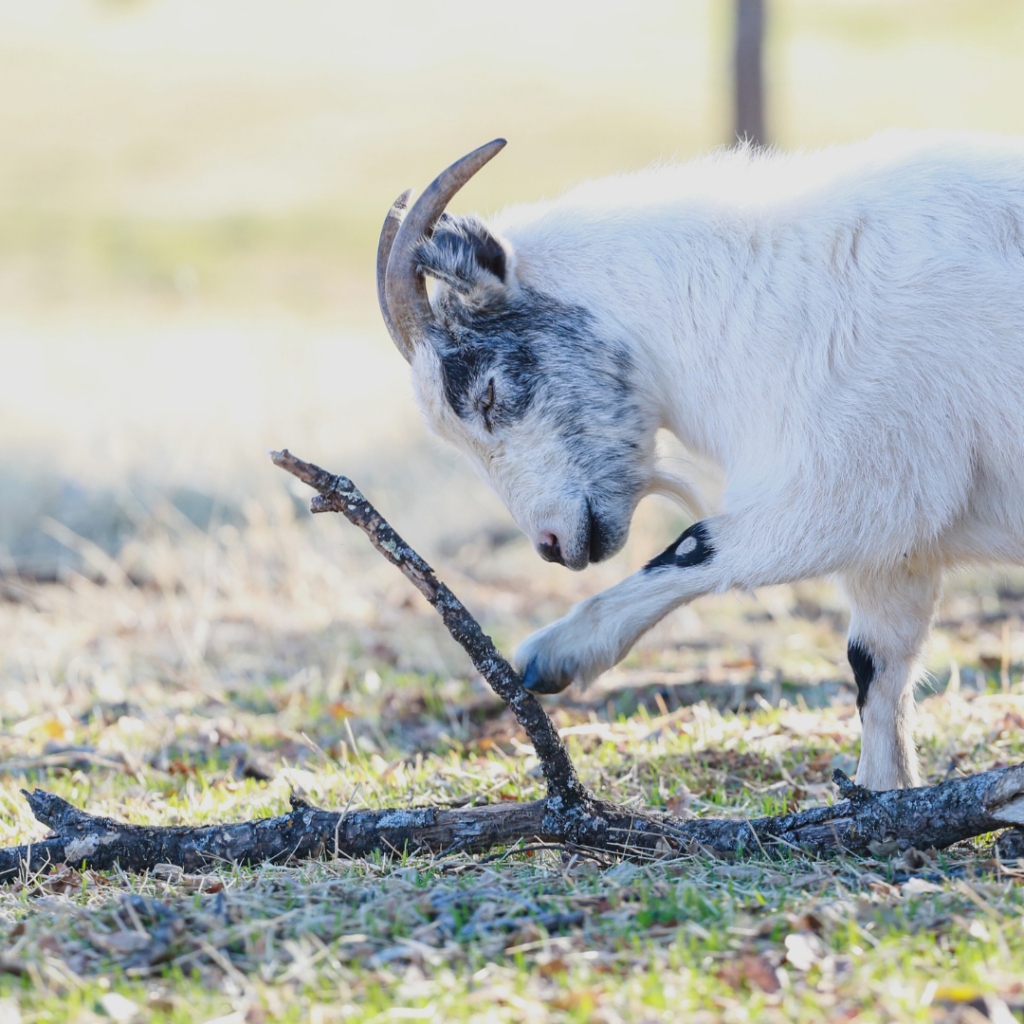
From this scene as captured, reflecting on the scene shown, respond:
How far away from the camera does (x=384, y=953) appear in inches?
86.2

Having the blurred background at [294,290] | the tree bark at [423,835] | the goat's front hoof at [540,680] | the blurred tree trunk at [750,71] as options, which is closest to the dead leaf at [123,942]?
the tree bark at [423,835]

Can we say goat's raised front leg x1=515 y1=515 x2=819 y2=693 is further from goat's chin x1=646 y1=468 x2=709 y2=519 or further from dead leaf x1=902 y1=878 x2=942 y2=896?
dead leaf x1=902 y1=878 x2=942 y2=896

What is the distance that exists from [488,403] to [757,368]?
0.79 metres

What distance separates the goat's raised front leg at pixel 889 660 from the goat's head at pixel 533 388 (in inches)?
31.5

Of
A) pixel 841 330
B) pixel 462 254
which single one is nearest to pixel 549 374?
pixel 462 254

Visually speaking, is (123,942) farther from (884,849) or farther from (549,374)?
(549,374)

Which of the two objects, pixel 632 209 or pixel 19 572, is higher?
pixel 632 209

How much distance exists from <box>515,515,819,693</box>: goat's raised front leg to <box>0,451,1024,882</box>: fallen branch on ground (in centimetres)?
15

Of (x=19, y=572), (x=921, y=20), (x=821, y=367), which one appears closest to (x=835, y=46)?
(x=921, y=20)

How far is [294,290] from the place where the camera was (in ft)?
101

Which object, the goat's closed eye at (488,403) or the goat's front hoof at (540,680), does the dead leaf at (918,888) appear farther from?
the goat's closed eye at (488,403)

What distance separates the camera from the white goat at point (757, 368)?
2855mm

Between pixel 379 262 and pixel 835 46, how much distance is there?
156ft

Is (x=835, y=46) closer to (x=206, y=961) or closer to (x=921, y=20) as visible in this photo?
(x=921, y=20)
